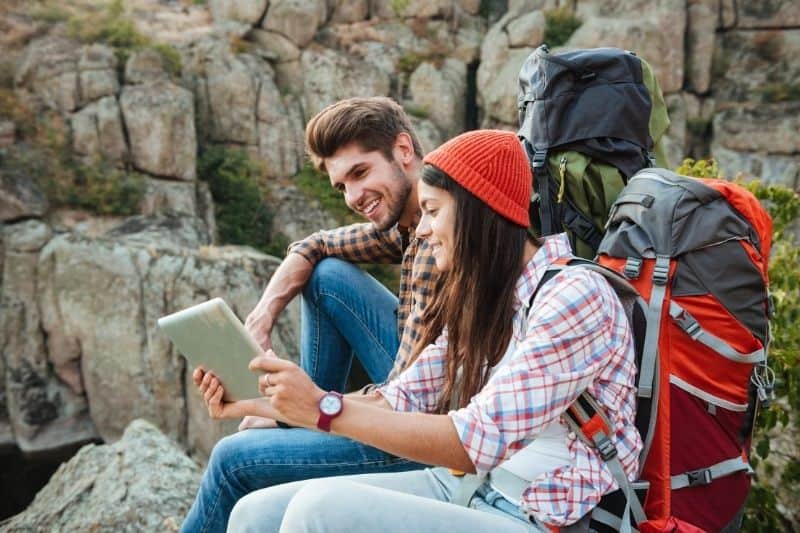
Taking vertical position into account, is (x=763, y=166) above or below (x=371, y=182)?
below

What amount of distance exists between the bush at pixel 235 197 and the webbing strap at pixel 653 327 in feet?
48.6

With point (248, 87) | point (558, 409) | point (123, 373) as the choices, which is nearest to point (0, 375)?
point (123, 373)

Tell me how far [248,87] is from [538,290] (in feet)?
53.1

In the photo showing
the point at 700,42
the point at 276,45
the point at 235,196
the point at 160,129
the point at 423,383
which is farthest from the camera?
the point at 276,45

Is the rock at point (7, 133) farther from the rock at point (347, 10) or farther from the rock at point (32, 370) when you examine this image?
the rock at point (347, 10)

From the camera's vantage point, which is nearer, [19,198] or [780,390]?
[780,390]

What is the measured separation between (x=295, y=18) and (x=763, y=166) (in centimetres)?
1179

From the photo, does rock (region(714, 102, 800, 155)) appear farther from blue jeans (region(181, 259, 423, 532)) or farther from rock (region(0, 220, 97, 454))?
blue jeans (region(181, 259, 423, 532))

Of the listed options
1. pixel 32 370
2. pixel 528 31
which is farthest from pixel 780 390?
pixel 528 31

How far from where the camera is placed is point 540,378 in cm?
122

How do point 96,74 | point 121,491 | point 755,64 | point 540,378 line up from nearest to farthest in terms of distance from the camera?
point 540,378 → point 121,491 → point 96,74 → point 755,64

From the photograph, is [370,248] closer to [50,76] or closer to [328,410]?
[328,410]

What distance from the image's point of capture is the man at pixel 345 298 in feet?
6.47

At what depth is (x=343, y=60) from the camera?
17250mm
